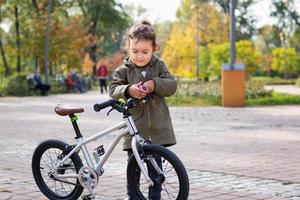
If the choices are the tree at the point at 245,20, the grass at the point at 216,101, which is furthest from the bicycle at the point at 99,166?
the tree at the point at 245,20

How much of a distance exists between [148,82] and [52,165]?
1.40m

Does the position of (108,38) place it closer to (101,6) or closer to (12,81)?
(101,6)

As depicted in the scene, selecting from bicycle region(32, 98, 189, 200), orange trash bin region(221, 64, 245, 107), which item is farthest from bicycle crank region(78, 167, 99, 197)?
orange trash bin region(221, 64, 245, 107)

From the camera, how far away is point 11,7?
44.3m

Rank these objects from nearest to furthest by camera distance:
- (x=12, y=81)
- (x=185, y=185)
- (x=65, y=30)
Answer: (x=185, y=185)
(x=12, y=81)
(x=65, y=30)

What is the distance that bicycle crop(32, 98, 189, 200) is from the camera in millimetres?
4668

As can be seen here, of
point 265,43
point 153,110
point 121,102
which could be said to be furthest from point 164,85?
point 265,43

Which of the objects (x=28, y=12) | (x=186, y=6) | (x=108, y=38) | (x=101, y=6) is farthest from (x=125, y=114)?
(x=186, y=6)

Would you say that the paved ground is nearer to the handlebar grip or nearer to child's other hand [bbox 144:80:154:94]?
the handlebar grip

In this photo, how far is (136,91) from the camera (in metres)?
A: 4.68

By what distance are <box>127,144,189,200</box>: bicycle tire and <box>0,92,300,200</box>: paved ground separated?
0.79 metres

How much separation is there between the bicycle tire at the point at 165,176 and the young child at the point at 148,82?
9cm

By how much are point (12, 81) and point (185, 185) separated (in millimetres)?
26273

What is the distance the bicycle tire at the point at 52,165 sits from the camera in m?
5.36
